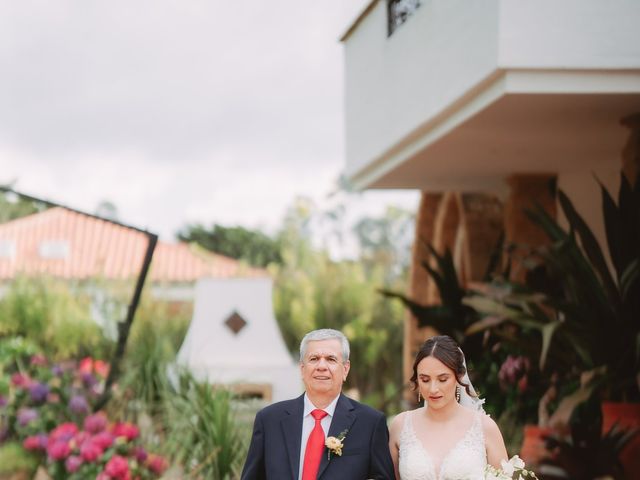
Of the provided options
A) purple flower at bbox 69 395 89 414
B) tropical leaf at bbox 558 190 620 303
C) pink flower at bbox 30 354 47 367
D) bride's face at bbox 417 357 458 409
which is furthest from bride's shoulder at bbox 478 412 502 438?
pink flower at bbox 30 354 47 367

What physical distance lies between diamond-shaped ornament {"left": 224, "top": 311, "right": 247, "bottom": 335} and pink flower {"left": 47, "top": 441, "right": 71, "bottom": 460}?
445 centimetres

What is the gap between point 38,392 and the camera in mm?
8781

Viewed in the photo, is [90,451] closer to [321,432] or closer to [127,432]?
[127,432]

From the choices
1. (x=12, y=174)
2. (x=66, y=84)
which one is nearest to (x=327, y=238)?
(x=66, y=84)

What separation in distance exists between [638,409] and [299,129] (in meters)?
41.1

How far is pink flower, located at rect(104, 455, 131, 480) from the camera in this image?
7.28 meters

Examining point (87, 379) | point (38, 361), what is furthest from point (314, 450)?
point (38, 361)

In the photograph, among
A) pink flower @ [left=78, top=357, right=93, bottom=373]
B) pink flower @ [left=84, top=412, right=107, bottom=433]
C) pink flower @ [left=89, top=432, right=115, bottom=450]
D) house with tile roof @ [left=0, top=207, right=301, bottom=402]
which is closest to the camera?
pink flower @ [left=89, top=432, right=115, bottom=450]

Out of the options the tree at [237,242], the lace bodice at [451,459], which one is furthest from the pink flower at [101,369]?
the tree at [237,242]

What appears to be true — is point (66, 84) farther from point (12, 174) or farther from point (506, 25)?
point (506, 25)

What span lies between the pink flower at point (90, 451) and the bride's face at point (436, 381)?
12.7 feet

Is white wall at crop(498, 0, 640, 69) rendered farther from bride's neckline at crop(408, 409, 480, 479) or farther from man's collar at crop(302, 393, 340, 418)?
man's collar at crop(302, 393, 340, 418)

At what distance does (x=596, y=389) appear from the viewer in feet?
22.2

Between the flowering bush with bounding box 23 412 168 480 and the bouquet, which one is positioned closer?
the bouquet
